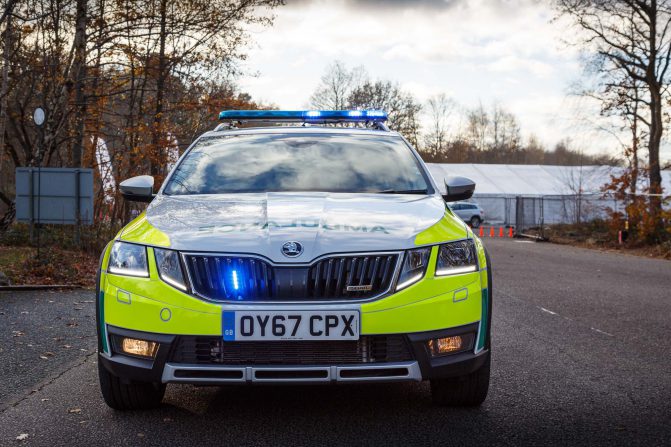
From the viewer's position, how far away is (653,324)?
825cm

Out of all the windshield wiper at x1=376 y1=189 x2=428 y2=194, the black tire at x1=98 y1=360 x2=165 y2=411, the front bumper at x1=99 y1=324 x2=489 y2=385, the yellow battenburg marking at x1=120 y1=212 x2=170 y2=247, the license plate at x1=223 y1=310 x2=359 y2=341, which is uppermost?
the windshield wiper at x1=376 y1=189 x2=428 y2=194

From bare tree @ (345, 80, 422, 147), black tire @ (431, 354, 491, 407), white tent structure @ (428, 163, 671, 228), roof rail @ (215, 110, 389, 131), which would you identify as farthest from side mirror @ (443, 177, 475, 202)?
bare tree @ (345, 80, 422, 147)

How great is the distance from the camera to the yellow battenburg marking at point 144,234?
4.03 m

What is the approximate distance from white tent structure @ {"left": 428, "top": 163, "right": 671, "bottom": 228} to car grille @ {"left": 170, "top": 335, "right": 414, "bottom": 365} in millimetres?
30470

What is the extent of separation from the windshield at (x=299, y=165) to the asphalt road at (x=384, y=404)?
1268 mm

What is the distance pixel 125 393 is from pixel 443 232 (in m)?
1.88

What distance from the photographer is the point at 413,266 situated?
393 centimetres

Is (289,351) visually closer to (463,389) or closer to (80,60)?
(463,389)

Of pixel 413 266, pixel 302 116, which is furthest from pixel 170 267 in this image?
pixel 302 116

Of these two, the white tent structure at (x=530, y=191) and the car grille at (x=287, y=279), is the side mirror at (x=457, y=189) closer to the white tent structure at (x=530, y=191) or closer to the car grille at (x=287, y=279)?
the car grille at (x=287, y=279)

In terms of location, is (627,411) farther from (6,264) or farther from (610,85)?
(610,85)

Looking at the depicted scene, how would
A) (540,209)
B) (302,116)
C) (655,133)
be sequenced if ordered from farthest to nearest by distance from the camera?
1. (540,209)
2. (655,133)
3. (302,116)

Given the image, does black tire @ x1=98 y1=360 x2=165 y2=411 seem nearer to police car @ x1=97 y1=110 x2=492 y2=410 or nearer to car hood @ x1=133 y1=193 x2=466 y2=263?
police car @ x1=97 y1=110 x2=492 y2=410

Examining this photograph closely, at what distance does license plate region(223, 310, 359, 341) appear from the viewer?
3.73 metres
